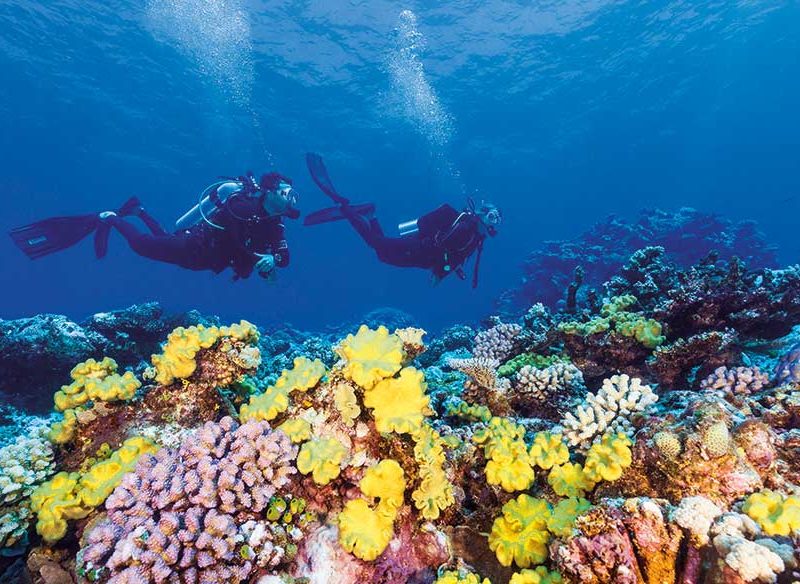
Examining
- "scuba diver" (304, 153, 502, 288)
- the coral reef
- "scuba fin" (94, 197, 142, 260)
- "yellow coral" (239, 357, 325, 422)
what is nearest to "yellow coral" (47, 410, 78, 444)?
the coral reef

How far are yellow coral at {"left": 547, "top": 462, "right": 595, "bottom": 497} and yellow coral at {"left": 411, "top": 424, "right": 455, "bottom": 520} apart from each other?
0.72 meters

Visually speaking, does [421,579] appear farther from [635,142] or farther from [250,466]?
[635,142]

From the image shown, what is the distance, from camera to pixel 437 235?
11500 mm

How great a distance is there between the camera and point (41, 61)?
28.5 metres

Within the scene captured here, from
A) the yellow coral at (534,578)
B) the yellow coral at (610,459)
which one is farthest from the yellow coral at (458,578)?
the yellow coral at (610,459)

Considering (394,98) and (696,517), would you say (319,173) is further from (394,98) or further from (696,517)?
(394,98)

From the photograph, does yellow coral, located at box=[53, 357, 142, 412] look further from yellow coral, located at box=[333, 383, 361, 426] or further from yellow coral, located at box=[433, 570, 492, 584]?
yellow coral, located at box=[433, 570, 492, 584]

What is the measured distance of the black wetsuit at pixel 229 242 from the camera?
891cm

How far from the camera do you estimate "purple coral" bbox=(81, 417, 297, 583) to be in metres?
2.01

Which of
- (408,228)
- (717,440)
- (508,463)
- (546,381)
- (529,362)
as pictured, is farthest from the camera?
(408,228)

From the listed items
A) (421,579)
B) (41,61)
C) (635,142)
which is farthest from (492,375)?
(635,142)

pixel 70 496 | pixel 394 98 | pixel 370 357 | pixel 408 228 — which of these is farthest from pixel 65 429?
pixel 394 98

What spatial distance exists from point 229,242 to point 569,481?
29.7ft

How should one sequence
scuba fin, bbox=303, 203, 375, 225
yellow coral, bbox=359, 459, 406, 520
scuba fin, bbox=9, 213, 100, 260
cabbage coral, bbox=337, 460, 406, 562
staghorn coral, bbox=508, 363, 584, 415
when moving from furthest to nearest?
scuba fin, bbox=303, 203, 375, 225
scuba fin, bbox=9, 213, 100, 260
staghorn coral, bbox=508, 363, 584, 415
yellow coral, bbox=359, 459, 406, 520
cabbage coral, bbox=337, 460, 406, 562
